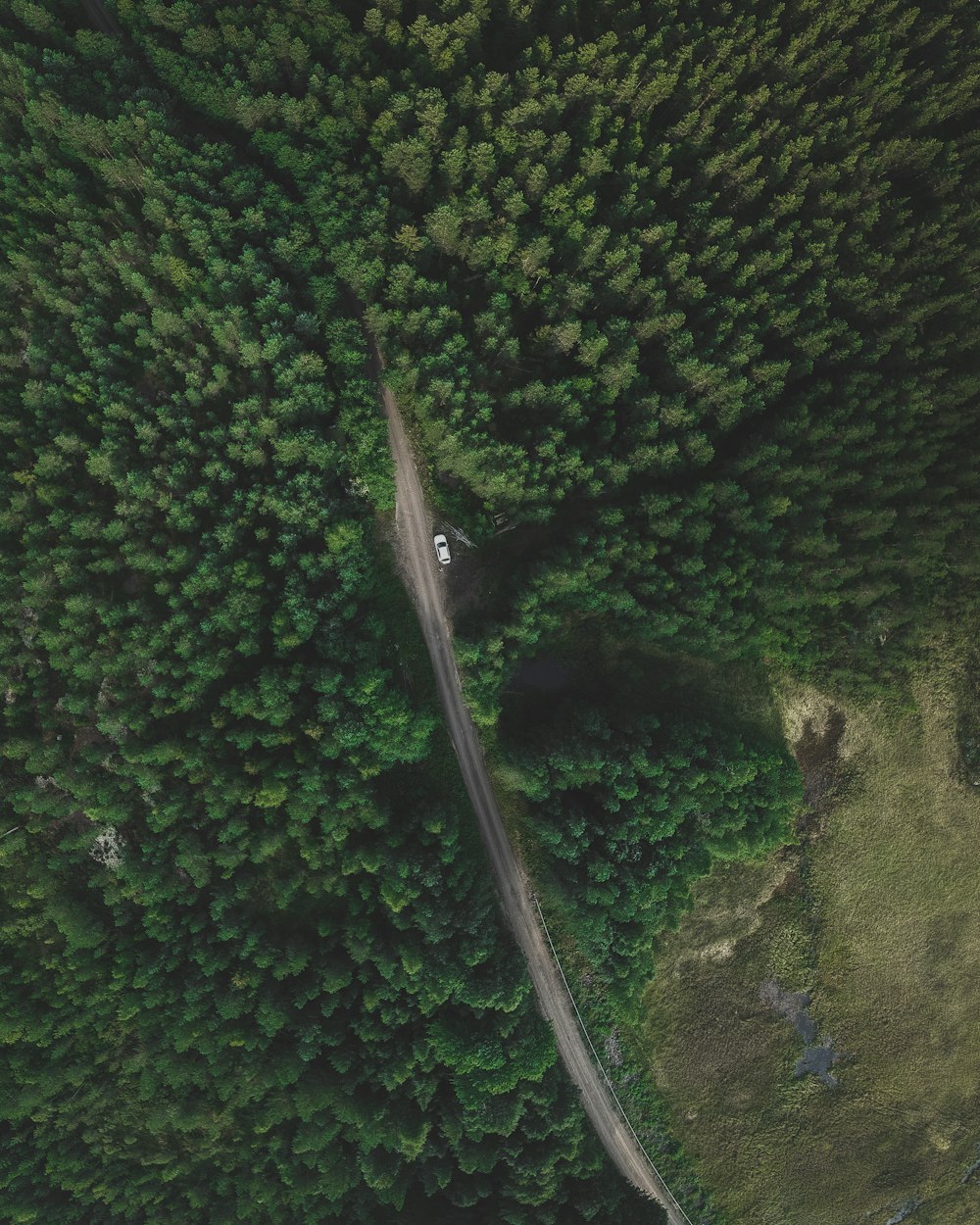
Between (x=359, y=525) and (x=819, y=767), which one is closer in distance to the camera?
(x=359, y=525)

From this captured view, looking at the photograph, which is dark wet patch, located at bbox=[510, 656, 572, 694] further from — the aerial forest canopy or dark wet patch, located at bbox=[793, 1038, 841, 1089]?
dark wet patch, located at bbox=[793, 1038, 841, 1089]

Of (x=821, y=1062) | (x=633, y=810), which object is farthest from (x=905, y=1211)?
(x=633, y=810)

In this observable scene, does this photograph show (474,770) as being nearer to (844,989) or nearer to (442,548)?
(442,548)

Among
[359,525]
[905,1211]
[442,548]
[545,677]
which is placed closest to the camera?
[359,525]

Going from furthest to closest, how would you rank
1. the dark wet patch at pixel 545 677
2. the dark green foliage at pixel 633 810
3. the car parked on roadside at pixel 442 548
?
1. the dark wet patch at pixel 545 677
2. the car parked on roadside at pixel 442 548
3. the dark green foliage at pixel 633 810

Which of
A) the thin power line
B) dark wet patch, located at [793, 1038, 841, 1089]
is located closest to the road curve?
the thin power line

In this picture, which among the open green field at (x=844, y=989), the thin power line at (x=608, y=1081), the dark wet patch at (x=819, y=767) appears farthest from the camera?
the dark wet patch at (x=819, y=767)

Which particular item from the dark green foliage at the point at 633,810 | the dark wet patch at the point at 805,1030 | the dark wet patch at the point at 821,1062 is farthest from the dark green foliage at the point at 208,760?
the dark wet patch at the point at 821,1062

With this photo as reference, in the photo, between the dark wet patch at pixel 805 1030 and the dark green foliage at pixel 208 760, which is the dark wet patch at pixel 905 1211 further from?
the dark green foliage at pixel 208 760
